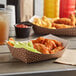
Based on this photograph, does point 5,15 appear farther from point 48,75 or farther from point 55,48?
point 48,75

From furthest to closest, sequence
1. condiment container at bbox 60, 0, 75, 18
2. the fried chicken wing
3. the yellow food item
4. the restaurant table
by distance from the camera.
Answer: condiment container at bbox 60, 0, 75, 18, the yellow food item, the fried chicken wing, the restaurant table

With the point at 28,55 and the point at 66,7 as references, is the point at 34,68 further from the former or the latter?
the point at 66,7

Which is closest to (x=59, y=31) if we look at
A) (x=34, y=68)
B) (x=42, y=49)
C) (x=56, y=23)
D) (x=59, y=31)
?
(x=59, y=31)

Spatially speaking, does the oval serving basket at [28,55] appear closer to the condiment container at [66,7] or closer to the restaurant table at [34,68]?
the restaurant table at [34,68]

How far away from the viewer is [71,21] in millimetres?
1736

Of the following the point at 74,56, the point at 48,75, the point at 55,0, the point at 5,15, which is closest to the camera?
the point at 48,75

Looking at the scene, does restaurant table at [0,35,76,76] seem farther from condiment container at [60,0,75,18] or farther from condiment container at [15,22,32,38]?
condiment container at [60,0,75,18]

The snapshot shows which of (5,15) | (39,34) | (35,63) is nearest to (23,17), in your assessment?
(39,34)

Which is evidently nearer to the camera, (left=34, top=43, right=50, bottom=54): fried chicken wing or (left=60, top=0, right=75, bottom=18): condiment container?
(left=34, top=43, right=50, bottom=54): fried chicken wing

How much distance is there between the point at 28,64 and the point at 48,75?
0.37 ft

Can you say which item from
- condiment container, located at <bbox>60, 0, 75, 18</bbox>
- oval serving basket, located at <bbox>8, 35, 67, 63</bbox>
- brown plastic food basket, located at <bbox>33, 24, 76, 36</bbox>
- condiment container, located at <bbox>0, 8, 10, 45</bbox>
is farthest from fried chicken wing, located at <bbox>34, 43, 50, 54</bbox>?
condiment container, located at <bbox>60, 0, 75, 18</bbox>

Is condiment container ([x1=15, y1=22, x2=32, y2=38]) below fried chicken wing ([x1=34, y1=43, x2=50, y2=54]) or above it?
above

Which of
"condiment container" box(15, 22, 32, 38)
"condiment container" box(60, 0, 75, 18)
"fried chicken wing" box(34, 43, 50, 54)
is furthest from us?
"condiment container" box(60, 0, 75, 18)

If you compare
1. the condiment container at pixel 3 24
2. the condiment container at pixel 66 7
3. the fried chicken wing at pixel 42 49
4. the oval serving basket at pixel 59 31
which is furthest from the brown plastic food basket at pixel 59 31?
the condiment container at pixel 66 7
